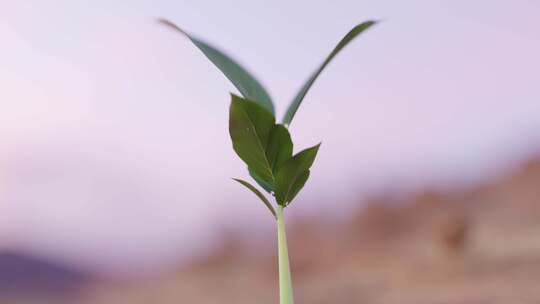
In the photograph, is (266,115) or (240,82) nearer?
(266,115)

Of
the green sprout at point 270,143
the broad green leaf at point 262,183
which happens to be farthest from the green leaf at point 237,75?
the broad green leaf at point 262,183

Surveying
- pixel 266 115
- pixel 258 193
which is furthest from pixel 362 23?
pixel 258 193

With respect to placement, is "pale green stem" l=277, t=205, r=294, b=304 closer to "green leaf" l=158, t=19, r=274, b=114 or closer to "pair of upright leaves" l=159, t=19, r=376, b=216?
"pair of upright leaves" l=159, t=19, r=376, b=216

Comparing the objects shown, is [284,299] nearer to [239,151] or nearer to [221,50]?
[239,151]

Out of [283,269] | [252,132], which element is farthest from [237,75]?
[283,269]

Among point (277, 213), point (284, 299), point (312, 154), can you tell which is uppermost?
point (312, 154)

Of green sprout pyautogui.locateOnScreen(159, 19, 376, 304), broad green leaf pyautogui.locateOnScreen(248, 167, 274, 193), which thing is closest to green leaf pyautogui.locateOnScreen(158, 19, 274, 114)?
green sprout pyautogui.locateOnScreen(159, 19, 376, 304)
